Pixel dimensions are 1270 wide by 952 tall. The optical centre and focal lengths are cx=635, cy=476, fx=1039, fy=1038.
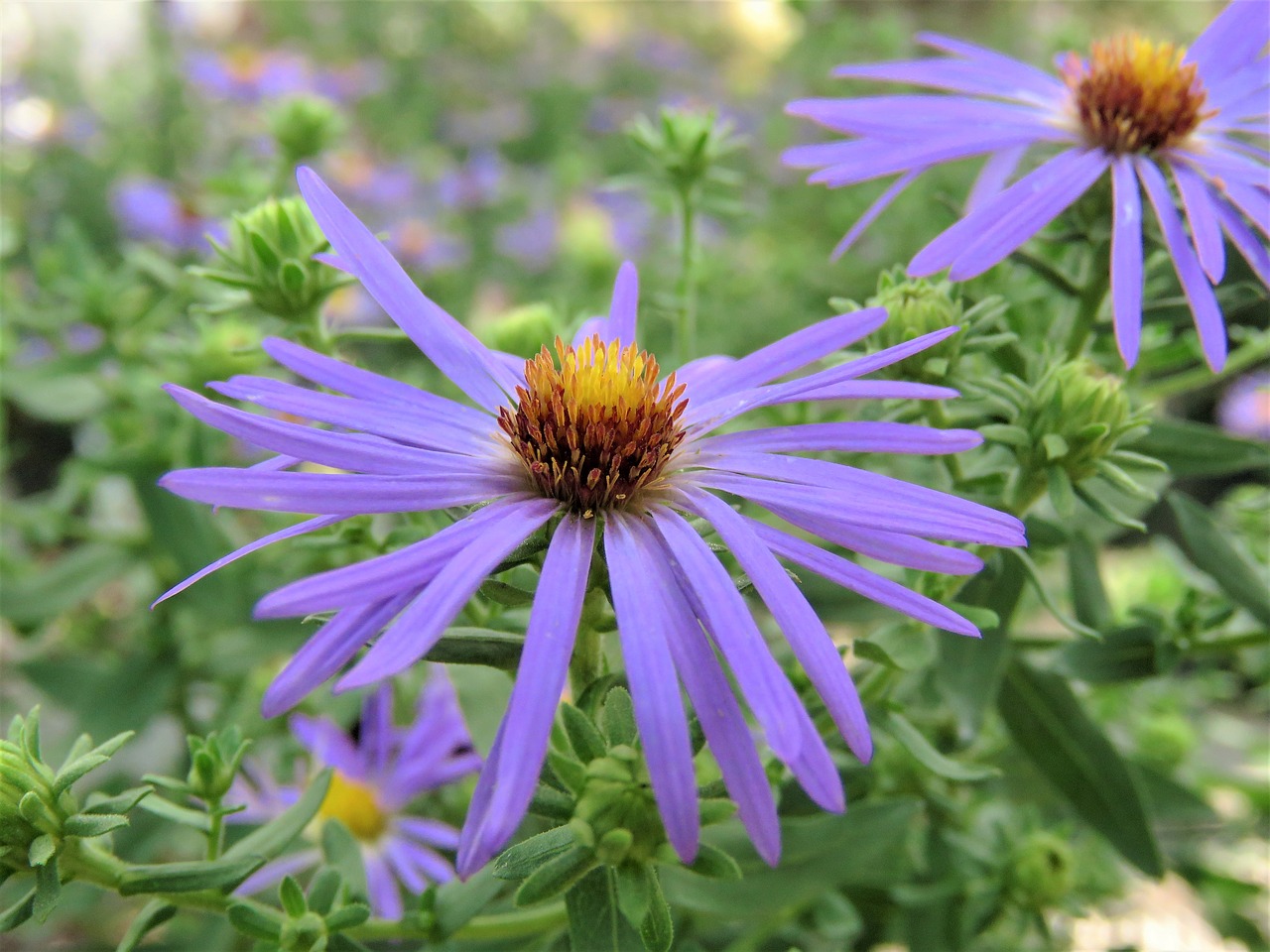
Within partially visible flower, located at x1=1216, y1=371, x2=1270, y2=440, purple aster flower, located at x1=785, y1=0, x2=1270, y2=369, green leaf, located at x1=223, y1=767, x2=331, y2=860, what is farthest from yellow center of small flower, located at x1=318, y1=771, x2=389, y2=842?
partially visible flower, located at x1=1216, y1=371, x2=1270, y2=440

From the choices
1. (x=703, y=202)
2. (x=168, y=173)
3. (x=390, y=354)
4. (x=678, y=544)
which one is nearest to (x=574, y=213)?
(x=390, y=354)

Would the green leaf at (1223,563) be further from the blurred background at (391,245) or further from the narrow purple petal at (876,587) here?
the narrow purple petal at (876,587)

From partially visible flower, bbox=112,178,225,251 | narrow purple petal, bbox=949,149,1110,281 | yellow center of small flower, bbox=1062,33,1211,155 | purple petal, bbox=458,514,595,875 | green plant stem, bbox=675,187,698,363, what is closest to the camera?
purple petal, bbox=458,514,595,875

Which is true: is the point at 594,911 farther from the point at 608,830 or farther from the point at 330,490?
the point at 330,490

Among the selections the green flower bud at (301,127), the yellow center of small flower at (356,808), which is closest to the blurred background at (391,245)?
the green flower bud at (301,127)

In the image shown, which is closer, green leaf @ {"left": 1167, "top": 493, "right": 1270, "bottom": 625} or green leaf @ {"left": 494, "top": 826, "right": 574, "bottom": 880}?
green leaf @ {"left": 494, "top": 826, "right": 574, "bottom": 880}

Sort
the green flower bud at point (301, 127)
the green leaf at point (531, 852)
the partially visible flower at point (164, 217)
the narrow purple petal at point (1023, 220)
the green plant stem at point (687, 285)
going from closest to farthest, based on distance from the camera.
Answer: the green leaf at point (531, 852) → the narrow purple petal at point (1023, 220) → the green plant stem at point (687, 285) → the green flower bud at point (301, 127) → the partially visible flower at point (164, 217)

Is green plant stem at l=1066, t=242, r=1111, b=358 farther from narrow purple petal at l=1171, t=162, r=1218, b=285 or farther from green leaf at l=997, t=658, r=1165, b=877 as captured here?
green leaf at l=997, t=658, r=1165, b=877

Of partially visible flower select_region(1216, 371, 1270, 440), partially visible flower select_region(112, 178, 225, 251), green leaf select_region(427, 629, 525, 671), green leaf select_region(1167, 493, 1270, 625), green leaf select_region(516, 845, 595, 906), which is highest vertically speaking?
partially visible flower select_region(112, 178, 225, 251)
